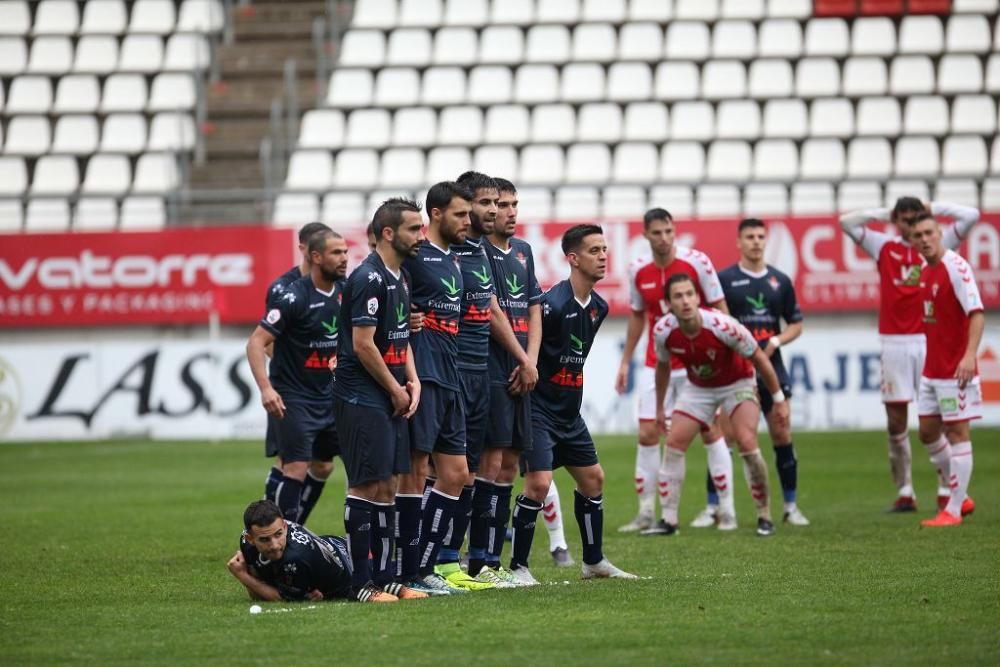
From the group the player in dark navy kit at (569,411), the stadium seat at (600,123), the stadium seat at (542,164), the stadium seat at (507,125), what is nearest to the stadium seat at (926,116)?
the stadium seat at (600,123)

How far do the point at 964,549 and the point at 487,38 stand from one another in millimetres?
20527

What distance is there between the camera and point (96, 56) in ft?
99.3

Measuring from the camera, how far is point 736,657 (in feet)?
21.5

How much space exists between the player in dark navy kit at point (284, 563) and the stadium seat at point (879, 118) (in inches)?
788

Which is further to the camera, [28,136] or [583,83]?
[28,136]

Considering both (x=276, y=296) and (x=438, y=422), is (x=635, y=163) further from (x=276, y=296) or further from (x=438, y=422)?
(x=438, y=422)

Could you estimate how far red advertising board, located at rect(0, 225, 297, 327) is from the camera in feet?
81.3

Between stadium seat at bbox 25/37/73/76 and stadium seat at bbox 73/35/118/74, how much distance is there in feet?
0.63

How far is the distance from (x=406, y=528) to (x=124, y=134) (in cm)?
2120

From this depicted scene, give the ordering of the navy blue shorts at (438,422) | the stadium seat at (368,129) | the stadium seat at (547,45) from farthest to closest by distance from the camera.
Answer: the stadium seat at (547,45) < the stadium seat at (368,129) < the navy blue shorts at (438,422)

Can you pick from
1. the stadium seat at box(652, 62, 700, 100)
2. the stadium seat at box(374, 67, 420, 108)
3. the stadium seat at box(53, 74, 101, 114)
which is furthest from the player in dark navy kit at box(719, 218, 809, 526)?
the stadium seat at box(53, 74, 101, 114)

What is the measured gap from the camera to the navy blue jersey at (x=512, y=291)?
948 cm

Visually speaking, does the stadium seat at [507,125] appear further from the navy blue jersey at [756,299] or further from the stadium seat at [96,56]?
the navy blue jersey at [756,299]

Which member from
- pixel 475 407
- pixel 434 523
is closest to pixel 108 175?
pixel 475 407
